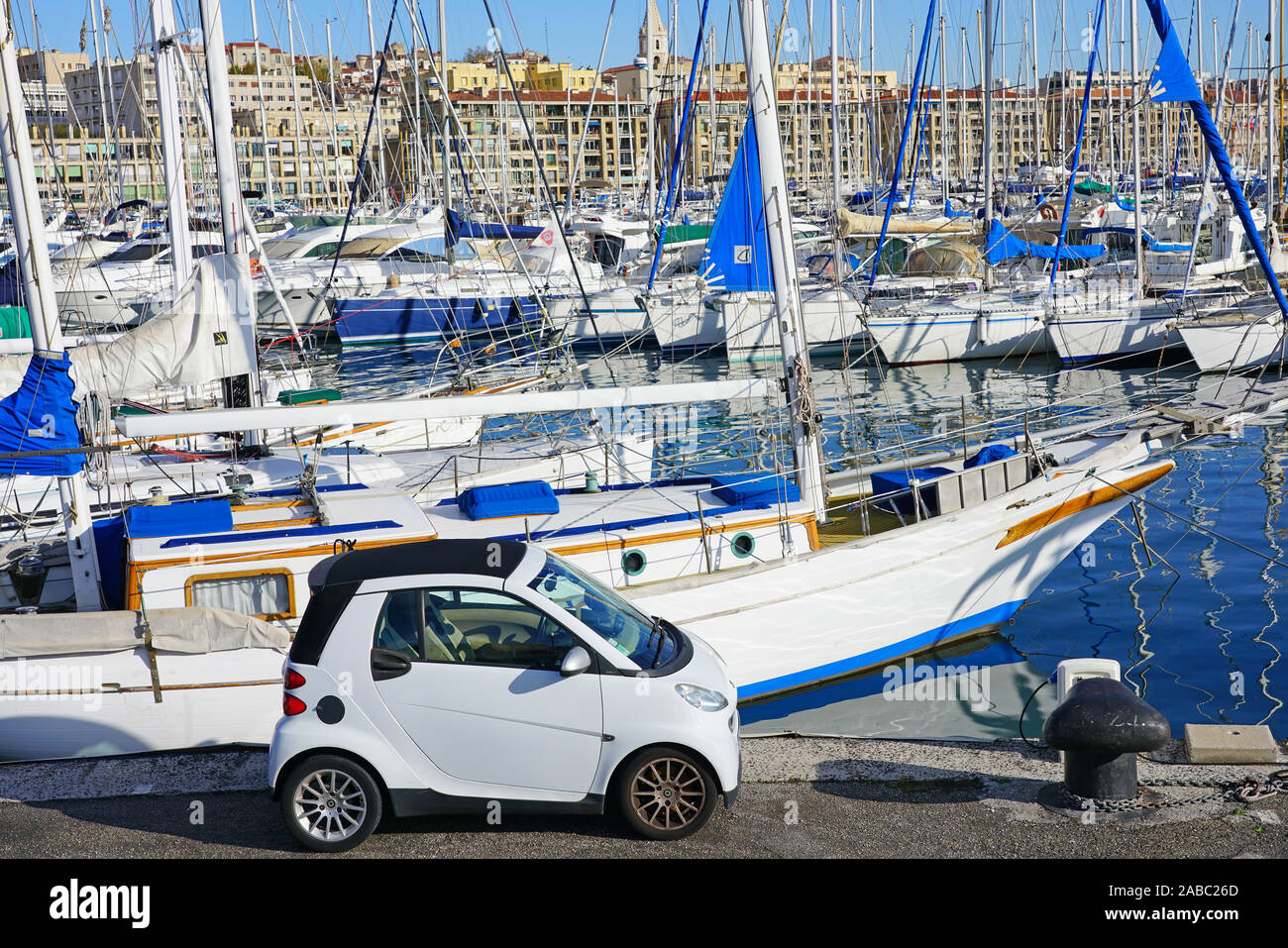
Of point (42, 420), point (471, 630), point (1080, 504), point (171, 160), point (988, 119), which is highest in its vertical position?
point (988, 119)

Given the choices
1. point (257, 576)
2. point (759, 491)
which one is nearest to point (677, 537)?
point (759, 491)

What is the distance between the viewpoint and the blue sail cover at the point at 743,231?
1408 centimetres

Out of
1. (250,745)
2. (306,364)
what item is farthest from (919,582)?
(306,364)

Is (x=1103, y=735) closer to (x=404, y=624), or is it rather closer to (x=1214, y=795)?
(x=1214, y=795)

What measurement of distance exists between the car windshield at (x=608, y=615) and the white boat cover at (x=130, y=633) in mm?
4033

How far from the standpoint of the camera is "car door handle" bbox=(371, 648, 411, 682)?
278 inches

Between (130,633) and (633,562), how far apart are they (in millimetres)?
4596

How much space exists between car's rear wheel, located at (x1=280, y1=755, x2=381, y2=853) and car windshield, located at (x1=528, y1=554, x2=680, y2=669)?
Result: 1458 millimetres

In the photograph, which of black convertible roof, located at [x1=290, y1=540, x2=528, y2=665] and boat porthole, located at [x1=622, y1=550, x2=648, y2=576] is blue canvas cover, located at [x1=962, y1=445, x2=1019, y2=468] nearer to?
boat porthole, located at [x1=622, y1=550, x2=648, y2=576]

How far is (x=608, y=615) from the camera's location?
778cm

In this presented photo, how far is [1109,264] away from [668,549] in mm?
34394

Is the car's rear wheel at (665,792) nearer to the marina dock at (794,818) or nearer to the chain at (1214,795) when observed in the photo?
the marina dock at (794,818)

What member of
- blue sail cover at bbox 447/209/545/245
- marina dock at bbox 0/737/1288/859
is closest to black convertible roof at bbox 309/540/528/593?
marina dock at bbox 0/737/1288/859

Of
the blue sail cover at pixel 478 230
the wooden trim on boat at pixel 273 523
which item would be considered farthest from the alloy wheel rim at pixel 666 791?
the blue sail cover at pixel 478 230
